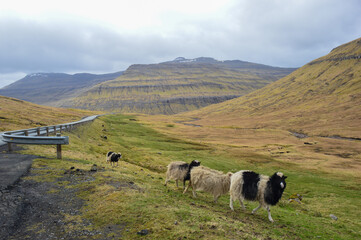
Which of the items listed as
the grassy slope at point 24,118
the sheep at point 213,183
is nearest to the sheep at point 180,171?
the sheep at point 213,183

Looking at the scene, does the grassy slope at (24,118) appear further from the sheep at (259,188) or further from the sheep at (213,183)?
the sheep at (259,188)

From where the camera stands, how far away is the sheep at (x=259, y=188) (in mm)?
14562

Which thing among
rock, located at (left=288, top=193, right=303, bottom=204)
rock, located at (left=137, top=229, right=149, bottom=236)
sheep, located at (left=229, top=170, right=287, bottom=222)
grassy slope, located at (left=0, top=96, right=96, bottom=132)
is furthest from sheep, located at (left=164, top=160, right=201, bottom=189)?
grassy slope, located at (left=0, top=96, right=96, bottom=132)

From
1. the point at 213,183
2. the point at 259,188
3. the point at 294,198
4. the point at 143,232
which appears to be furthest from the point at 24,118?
the point at 143,232

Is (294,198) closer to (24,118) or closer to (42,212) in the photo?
(42,212)

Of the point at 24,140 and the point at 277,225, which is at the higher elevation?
the point at 24,140

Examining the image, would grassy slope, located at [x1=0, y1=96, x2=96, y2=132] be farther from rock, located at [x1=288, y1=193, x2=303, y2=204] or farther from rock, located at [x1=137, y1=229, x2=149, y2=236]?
rock, located at [x1=288, y1=193, x2=303, y2=204]

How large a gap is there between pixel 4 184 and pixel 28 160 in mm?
5647

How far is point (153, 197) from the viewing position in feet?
41.2

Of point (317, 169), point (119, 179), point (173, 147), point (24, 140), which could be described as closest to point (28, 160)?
point (24, 140)

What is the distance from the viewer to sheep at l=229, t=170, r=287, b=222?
1456 centimetres

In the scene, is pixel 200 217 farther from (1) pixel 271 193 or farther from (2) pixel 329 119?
(2) pixel 329 119

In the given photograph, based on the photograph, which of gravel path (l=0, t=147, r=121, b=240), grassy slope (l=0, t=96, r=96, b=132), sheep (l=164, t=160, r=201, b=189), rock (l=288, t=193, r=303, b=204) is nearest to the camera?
gravel path (l=0, t=147, r=121, b=240)

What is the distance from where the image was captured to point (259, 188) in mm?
14750
